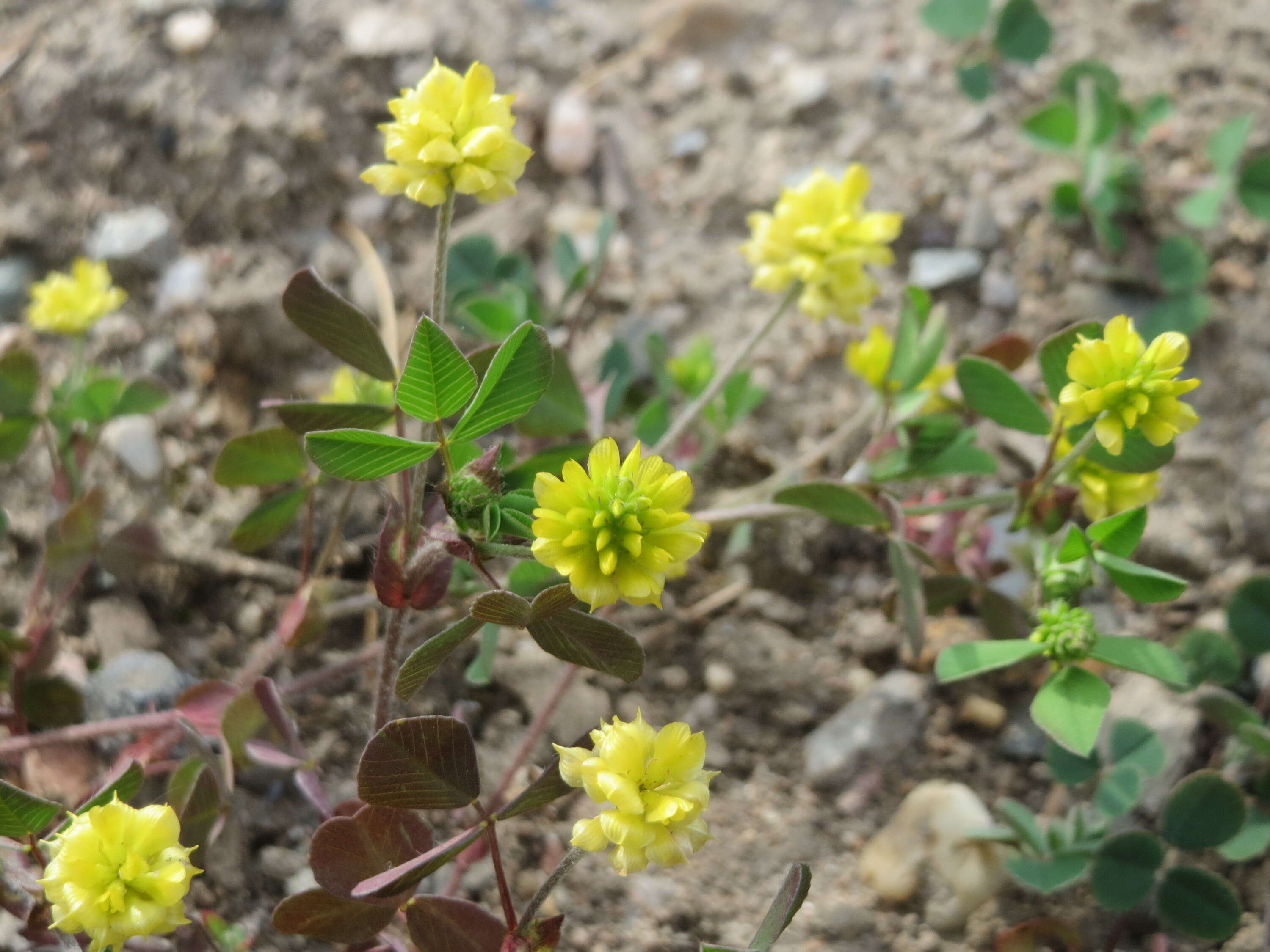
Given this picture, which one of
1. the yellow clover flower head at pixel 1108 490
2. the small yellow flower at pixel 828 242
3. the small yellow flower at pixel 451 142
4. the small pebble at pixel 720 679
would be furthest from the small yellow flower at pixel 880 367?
the small yellow flower at pixel 451 142

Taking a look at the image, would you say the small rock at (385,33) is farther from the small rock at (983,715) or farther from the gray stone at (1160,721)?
the gray stone at (1160,721)

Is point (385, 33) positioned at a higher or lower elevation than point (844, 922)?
higher

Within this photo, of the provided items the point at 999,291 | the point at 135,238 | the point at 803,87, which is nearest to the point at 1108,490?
the point at 999,291

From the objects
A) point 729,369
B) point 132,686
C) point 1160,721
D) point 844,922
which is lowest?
point 844,922

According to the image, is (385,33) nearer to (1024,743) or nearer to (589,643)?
(589,643)

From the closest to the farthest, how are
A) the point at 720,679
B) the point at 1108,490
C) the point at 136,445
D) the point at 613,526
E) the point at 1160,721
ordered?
the point at 613,526 → the point at 1108,490 → the point at 1160,721 → the point at 720,679 → the point at 136,445

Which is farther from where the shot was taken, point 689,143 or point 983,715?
point 689,143
